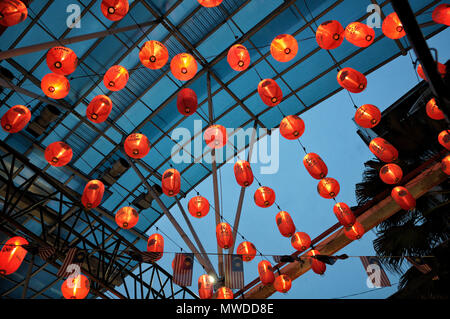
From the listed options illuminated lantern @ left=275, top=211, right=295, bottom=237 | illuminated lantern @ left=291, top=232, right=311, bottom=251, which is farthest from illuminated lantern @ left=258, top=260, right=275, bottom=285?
illuminated lantern @ left=275, top=211, right=295, bottom=237

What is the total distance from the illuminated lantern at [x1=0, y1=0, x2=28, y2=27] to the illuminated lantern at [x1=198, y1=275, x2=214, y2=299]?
6438mm

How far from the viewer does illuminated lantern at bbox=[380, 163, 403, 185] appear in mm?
7246

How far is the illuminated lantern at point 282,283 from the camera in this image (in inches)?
329

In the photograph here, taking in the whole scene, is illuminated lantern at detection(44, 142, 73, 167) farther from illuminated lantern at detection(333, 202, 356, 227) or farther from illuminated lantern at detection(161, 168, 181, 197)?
illuminated lantern at detection(333, 202, 356, 227)

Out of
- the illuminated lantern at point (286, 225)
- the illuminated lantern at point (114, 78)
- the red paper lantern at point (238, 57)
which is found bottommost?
the illuminated lantern at point (286, 225)

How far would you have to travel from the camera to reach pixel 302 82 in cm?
1102

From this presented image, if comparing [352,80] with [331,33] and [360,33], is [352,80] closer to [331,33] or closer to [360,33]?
[360,33]

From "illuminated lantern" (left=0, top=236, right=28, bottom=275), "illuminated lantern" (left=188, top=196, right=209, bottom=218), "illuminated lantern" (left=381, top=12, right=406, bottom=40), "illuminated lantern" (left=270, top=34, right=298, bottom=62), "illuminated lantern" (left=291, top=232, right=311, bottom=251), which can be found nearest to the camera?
"illuminated lantern" (left=381, top=12, right=406, bottom=40)

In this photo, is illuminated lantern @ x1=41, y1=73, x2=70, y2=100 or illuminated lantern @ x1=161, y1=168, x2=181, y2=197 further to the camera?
illuminated lantern @ x1=161, y1=168, x2=181, y2=197

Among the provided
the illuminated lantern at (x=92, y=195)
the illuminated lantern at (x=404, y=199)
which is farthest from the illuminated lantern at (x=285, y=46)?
the illuminated lantern at (x=92, y=195)

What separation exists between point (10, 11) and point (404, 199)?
7.72 meters

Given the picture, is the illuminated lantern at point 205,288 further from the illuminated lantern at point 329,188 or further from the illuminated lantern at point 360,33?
the illuminated lantern at point 360,33

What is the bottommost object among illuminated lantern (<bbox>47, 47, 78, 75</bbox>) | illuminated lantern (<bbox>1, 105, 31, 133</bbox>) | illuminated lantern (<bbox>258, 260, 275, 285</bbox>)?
illuminated lantern (<bbox>258, 260, 275, 285</bbox>)

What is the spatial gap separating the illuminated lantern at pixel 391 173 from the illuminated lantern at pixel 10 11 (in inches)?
288
